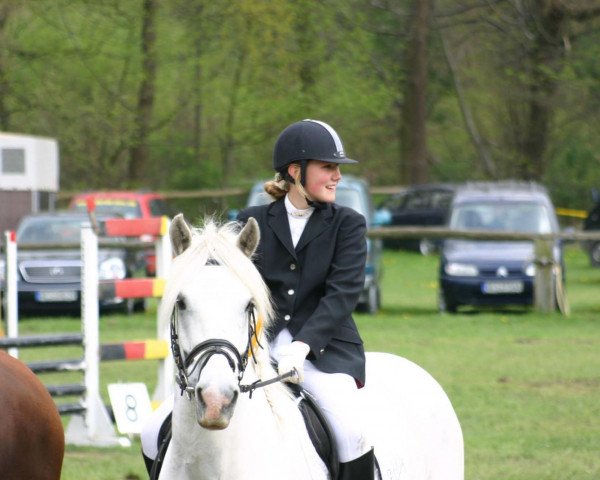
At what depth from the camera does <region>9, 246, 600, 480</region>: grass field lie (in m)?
9.12

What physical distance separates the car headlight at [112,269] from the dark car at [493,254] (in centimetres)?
483

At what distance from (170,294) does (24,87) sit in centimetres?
3098

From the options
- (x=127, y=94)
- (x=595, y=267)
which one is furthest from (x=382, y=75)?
(x=595, y=267)

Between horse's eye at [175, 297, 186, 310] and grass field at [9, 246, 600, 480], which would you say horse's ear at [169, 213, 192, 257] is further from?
grass field at [9, 246, 600, 480]

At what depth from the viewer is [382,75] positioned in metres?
38.8

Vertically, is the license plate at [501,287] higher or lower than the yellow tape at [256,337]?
lower

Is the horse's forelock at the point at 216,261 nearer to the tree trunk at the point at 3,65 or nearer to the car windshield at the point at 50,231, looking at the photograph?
the car windshield at the point at 50,231

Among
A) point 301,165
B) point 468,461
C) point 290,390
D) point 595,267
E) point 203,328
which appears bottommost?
point 595,267

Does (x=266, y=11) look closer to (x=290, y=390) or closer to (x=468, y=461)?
(x=468, y=461)

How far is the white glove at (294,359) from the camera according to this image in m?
4.61

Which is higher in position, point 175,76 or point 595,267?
point 175,76

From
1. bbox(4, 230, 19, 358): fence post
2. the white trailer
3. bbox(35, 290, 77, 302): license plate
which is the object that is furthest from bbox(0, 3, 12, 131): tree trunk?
bbox(4, 230, 19, 358): fence post

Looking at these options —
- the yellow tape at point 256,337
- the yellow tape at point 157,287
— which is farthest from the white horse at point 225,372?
the yellow tape at point 157,287

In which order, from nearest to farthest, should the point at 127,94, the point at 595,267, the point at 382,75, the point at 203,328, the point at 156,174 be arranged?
the point at 203,328, the point at 595,267, the point at 127,94, the point at 382,75, the point at 156,174
